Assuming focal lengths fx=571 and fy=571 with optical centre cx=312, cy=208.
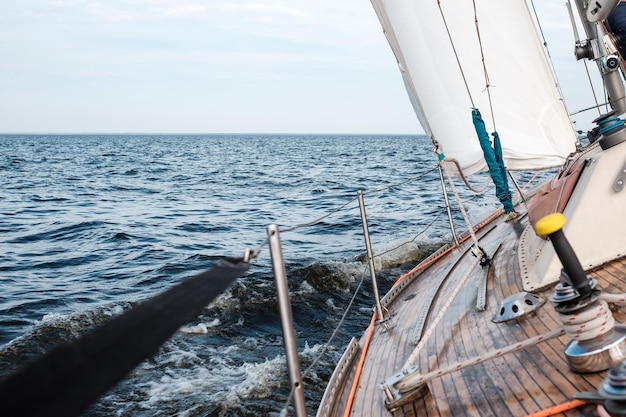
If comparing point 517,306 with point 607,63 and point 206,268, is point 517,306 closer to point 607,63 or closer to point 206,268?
point 607,63

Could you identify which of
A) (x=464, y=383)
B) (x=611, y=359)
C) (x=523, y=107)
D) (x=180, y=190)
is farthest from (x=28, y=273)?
(x=180, y=190)

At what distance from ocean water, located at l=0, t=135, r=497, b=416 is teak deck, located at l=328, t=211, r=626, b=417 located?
0.91 m

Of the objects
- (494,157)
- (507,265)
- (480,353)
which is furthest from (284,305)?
(494,157)

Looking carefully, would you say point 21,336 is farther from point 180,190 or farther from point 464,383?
point 180,190

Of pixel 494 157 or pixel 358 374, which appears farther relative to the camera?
pixel 494 157

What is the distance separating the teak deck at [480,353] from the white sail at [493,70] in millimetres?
1169

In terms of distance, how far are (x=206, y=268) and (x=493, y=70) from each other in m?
5.79

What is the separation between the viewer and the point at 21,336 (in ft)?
21.3

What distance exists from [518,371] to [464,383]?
25 centimetres

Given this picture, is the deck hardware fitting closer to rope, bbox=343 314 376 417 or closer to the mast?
rope, bbox=343 314 376 417

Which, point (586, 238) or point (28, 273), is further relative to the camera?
point (28, 273)

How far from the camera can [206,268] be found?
929 cm

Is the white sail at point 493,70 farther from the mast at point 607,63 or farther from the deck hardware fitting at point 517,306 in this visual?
the deck hardware fitting at point 517,306

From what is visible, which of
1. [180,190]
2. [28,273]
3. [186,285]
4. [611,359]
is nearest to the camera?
[186,285]
